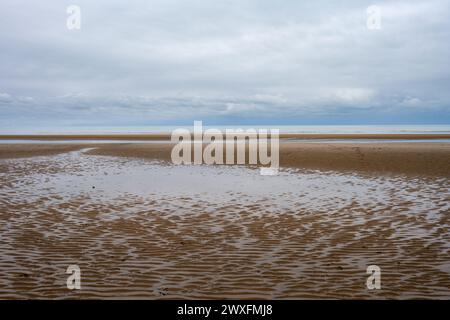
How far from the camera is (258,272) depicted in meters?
7.35

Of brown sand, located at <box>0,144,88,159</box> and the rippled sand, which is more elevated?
brown sand, located at <box>0,144,88,159</box>

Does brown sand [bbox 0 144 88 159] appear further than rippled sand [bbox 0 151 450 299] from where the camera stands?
Yes

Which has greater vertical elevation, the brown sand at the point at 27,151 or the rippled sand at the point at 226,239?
the brown sand at the point at 27,151

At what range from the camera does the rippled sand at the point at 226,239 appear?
6.74 metres

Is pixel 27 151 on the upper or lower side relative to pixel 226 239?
upper

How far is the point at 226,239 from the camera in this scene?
9.52m

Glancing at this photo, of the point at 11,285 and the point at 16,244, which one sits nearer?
the point at 11,285

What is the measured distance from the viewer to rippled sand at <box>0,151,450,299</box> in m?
6.74

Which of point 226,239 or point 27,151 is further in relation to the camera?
point 27,151
